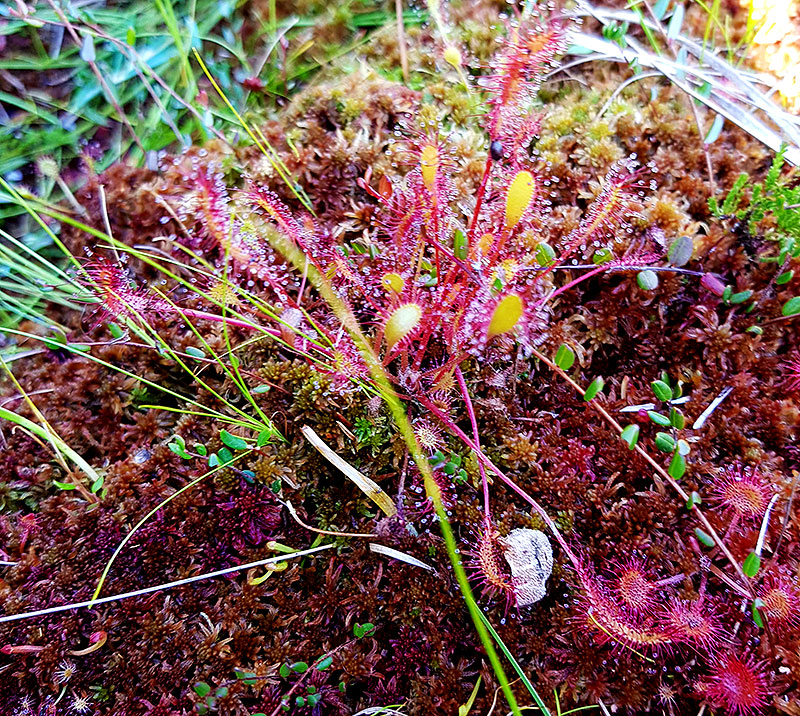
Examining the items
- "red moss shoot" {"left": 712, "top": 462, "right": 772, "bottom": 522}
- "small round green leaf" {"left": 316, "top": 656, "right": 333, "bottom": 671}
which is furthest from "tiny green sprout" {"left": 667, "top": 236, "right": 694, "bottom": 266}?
"small round green leaf" {"left": 316, "top": 656, "right": 333, "bottom": 671}

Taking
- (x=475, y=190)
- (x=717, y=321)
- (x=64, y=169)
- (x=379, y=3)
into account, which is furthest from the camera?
(x=379, y=3)

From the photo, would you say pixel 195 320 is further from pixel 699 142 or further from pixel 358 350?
pixel 699 142

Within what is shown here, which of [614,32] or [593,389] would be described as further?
[614,32]

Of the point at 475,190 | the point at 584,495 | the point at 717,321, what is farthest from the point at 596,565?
the point at 475,190

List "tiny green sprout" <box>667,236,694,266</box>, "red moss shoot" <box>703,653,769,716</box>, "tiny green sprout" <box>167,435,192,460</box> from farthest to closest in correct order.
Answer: "tiny green sprout" <box>667,236,694,266</box>
"tiny green sprout" <box>167,435,192,460</box>
"red moss shoot" <box>703,653,769,716</box>

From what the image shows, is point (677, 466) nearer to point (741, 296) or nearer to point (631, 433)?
point (631, 433)

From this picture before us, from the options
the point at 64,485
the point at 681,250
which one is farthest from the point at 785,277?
the point at 64,485

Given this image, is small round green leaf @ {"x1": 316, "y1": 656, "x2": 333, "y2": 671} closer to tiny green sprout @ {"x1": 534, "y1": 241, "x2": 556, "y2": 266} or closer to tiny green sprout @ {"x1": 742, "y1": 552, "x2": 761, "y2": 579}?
tiny green sprout @ {"x1": 742, "y1": 552, "x2": 761, "y2": 579}
